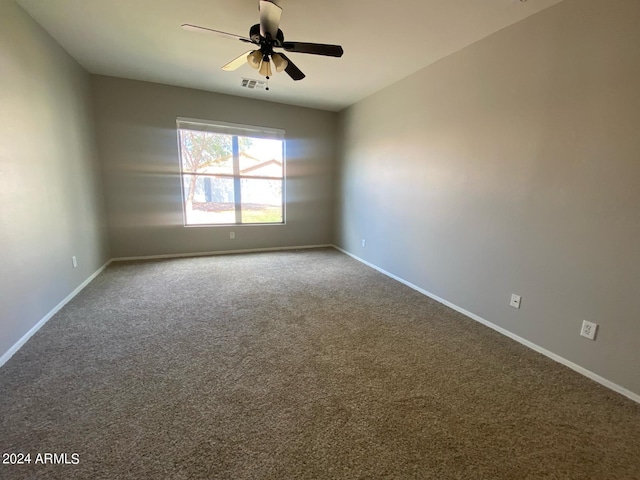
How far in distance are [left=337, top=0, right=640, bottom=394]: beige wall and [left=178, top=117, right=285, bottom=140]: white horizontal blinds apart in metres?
2.30

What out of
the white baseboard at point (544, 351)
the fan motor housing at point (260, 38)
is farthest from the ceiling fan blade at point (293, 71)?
the white baseboard at point (544, 351)

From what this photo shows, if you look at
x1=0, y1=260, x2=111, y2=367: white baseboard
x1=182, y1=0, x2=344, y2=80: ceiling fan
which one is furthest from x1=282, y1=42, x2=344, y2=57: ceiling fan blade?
x1=0, y1=260, x2=111, y2=367: white baseboard

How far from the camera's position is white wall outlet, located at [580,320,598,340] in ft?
6.31

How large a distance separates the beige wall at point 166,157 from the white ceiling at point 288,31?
48 centimetres

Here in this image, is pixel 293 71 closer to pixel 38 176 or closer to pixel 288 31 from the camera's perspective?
pixel 288 31

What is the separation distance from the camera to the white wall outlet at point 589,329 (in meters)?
1.92

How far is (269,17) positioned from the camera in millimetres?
1936

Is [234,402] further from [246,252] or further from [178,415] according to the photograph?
[246,252]

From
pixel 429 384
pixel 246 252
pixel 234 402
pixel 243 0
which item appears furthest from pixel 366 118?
pixel 234 402

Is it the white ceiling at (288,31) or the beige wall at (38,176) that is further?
the white ceiling at (288,31)

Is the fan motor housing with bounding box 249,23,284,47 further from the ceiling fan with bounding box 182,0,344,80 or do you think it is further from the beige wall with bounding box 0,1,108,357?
the beige wall with bounding box 0,1,108,357

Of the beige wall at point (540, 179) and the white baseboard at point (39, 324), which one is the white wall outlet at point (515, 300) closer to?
the beige wall at point (540, 179)

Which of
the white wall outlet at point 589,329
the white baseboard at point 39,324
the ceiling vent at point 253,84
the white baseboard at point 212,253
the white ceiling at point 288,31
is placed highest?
the ceiling vent at point 253,84

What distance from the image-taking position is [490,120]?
8.33 feet
